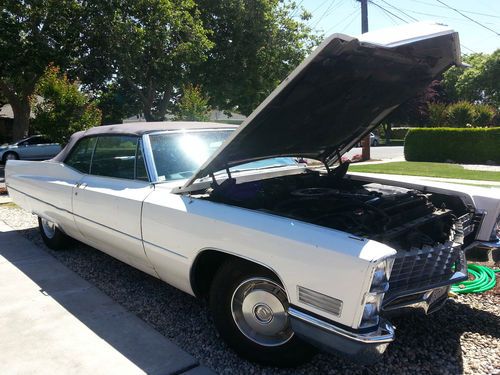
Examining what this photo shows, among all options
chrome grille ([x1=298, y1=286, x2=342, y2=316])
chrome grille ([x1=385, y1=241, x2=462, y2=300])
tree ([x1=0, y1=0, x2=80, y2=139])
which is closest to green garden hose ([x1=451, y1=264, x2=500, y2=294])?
chrome grille ([x1=385, y1=241, x2=462, y2=300])

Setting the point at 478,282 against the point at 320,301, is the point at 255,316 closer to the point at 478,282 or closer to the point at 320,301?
the point at 320,301

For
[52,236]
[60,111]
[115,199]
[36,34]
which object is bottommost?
[52,236]

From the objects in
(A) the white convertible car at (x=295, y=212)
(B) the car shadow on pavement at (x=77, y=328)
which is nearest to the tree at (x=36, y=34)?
(A) the white convertible car at (x=295, y=212)

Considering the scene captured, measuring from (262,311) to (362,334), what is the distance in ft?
2.37

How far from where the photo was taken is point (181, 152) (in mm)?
3990

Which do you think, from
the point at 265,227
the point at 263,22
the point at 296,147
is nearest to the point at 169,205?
the point at 265,227

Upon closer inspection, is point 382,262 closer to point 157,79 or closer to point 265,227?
point 265,227

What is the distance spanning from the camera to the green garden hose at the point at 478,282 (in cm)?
389

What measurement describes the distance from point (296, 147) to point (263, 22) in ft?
58.1

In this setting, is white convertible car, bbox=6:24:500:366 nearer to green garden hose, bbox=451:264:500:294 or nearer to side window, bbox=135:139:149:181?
side window, bbox=135:139:149:181

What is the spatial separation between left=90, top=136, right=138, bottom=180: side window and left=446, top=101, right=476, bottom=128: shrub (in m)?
23.3

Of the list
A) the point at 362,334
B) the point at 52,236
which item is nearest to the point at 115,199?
the point at 52,236

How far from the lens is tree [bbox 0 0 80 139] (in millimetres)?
16188

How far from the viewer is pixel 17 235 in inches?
245
